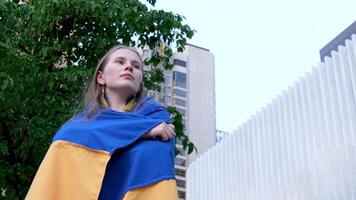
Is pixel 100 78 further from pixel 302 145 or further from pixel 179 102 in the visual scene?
pixel 179 102

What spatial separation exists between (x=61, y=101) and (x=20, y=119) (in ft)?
1.45

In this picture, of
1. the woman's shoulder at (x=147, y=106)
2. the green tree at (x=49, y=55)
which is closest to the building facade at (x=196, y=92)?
the green tree at (x=49, y=55)

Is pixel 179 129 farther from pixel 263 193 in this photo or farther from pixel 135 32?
pixel 263 193

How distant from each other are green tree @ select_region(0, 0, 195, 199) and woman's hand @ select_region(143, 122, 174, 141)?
3346mm

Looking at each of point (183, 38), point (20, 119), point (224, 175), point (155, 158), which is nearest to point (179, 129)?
point (183, 38)

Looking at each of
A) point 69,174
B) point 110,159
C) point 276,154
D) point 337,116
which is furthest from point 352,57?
point 69,174

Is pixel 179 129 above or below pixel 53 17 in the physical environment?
below

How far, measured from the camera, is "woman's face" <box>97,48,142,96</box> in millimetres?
2223

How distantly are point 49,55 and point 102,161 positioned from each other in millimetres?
4829

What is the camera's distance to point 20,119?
6.02 meters

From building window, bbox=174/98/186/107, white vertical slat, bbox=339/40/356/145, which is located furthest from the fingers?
building window, bbox=174/98/186/107

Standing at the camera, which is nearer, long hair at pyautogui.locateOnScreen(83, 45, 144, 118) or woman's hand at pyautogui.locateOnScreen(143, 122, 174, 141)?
woman's hand at pyautogui.locateOnScreen(143, 122, 174, 141)

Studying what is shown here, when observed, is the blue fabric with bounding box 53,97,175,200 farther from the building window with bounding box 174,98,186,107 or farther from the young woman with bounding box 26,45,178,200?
the building window with bounding box 174,98,186,107

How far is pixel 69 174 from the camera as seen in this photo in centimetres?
197
